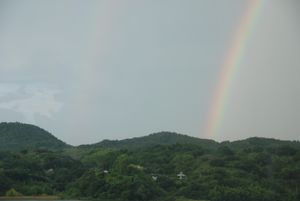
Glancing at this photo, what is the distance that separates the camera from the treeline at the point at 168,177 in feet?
94.3

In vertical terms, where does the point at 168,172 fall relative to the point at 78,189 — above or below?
above

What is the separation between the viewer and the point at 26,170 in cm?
3192

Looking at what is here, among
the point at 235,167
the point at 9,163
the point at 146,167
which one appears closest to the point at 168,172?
the point at 146,167

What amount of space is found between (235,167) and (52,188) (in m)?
11.6

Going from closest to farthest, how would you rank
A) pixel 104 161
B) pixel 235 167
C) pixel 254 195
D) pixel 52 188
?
1. pixel 254 195
2. pixel 52 188
3. pixel 235 167
4. pixel 104 161

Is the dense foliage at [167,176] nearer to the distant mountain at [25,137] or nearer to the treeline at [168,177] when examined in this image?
the treeline at [168,177]

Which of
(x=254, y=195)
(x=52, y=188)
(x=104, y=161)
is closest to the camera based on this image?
(x=254, y=195)

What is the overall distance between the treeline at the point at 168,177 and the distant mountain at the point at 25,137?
17.8m

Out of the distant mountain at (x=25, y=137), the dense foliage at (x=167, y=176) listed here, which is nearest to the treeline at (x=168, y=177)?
the dense foliage at (x=167, y=176)

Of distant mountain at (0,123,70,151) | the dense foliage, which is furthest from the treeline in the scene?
distant mountain at (0,123,70,151)

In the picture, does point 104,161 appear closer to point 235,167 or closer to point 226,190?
point 235,167

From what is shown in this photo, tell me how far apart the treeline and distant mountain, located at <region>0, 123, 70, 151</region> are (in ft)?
58.6

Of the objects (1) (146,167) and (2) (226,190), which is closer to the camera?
(2) (226,190)

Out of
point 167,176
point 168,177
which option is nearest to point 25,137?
point 167,176
